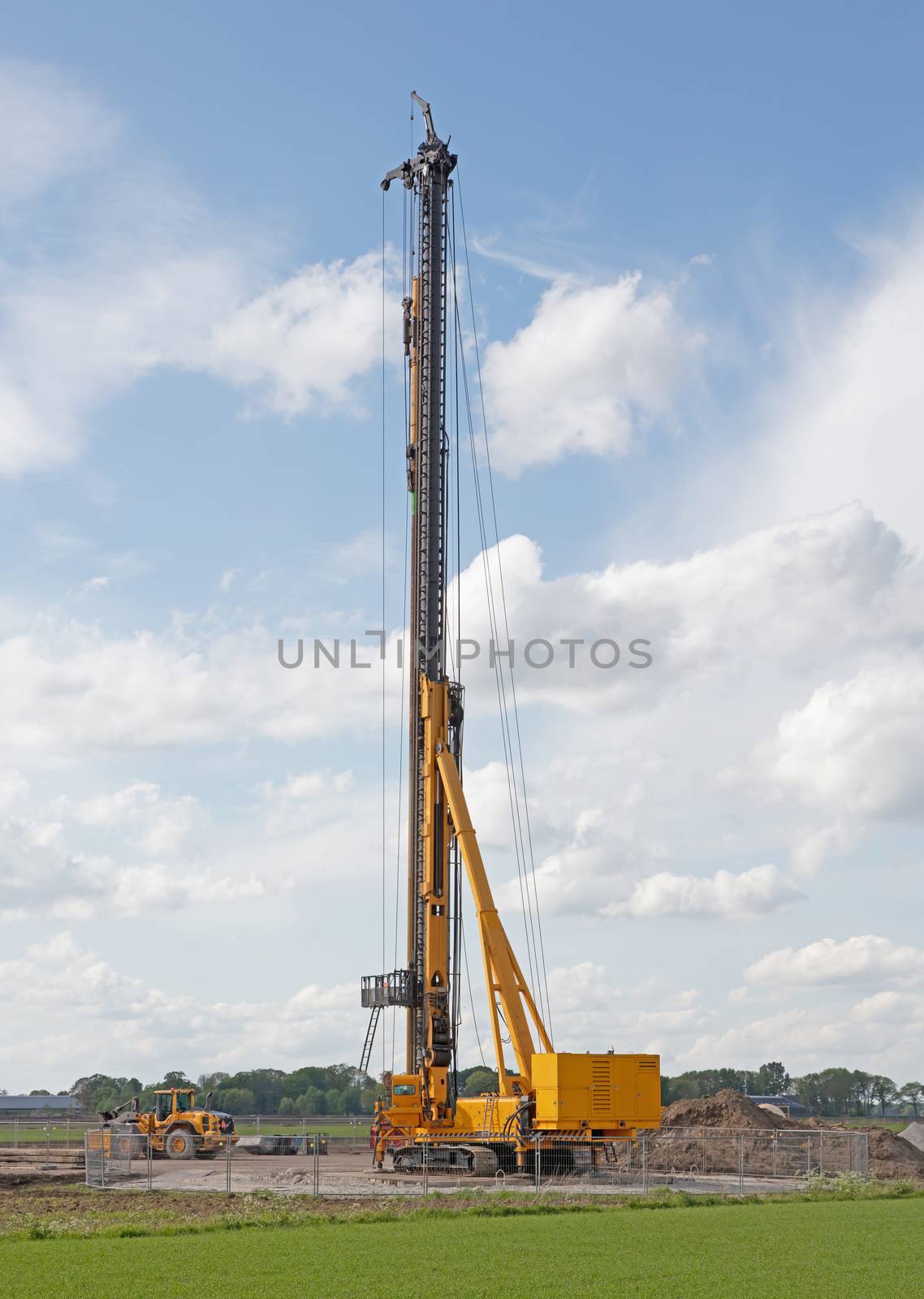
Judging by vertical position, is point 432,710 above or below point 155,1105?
above

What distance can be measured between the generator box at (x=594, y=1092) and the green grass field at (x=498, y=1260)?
6.03 meters

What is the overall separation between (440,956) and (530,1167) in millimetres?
6422

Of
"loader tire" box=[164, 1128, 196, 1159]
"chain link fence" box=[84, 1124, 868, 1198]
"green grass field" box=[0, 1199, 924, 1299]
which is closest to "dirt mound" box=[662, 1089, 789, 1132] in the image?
"chain link fence" box=[84, 1124, 868, 1198]

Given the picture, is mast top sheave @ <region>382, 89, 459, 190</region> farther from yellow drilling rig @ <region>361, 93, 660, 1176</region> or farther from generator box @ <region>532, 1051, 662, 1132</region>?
generator box @ <region>532, 1051, 662, 1132</region>

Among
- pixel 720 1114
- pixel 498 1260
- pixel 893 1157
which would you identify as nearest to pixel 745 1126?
pixel 720 1114

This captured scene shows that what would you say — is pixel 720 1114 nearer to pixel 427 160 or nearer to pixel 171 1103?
pixel 171 1103

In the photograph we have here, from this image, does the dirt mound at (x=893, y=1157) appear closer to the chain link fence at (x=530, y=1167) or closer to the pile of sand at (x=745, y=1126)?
the pile of sand at (x=745, y=1126)

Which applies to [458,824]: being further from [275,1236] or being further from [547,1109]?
[275,1236]

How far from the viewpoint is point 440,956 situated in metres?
39.2

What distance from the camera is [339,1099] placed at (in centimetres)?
12312

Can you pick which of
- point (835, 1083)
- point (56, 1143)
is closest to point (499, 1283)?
point (56, 1143)

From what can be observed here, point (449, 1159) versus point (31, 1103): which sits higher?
point (449, 1159)

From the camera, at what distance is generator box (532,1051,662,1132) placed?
34.5 metres

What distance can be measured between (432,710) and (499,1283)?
23415 mm
